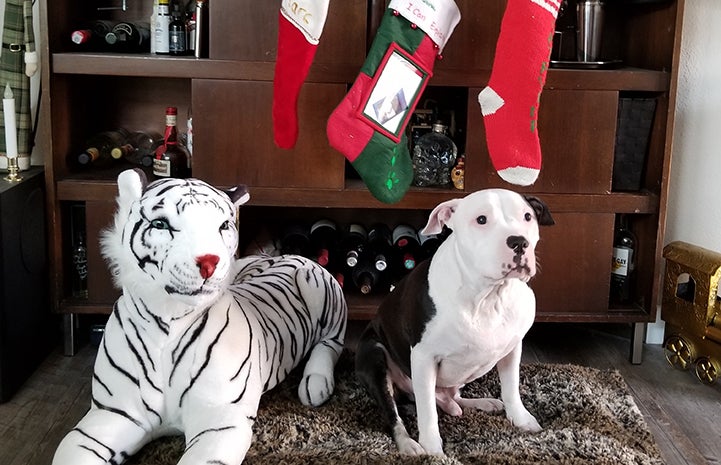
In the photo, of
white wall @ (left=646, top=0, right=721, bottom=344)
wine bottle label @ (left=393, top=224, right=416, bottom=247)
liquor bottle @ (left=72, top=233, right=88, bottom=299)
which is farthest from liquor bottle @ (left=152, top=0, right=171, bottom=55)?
white wall @ (left=646, top=0, right=721, bottom=344)

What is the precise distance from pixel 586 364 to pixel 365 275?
0.58 m

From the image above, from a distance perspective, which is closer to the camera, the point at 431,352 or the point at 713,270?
the point at 431,352

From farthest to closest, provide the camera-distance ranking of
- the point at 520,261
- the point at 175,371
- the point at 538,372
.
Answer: the point at 538,372
the point at 175,371
the point at 520,261

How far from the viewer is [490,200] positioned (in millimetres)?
1489

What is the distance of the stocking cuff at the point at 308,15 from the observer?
6.16ft

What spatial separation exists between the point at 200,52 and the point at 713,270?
1272 mm

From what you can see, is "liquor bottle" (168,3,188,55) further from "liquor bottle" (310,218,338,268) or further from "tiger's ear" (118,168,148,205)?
"tiger's ear" (118,168,148,205)

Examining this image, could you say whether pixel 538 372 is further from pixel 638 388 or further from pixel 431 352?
pixel 431 352

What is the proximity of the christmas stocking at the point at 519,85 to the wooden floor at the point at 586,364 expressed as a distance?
1.95 ft

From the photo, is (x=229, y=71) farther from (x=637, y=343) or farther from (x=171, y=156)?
(x=637, y=343)

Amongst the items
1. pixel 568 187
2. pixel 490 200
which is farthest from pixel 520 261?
pixel 568 187

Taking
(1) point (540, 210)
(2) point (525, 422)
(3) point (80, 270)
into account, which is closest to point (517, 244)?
(1) point (540, 210)

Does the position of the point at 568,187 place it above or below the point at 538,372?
above

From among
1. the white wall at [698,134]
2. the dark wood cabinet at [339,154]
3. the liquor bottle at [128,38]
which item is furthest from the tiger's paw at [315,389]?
the white wall at [698,134]
